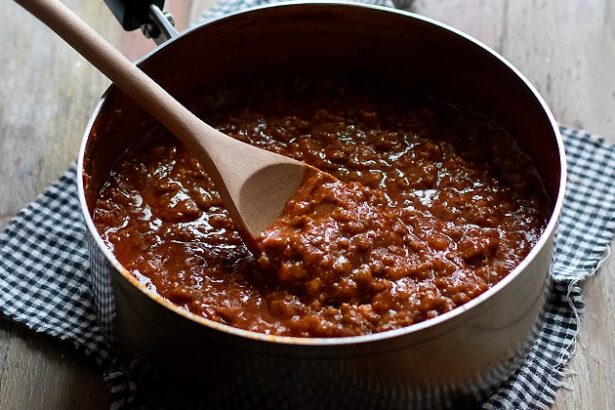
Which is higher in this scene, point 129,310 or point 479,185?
point 479,185

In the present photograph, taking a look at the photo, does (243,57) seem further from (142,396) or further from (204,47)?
(142,396)

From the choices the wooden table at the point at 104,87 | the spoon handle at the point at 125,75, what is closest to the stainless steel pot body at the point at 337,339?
the spoon handle at the point at 125,75

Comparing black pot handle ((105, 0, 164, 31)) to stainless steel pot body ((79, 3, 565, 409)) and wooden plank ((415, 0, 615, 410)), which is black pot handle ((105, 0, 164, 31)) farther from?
wooden plank ((415, 0, 615, 410))

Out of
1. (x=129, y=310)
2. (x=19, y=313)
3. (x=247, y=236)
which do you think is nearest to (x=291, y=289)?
(x=247, y=236)

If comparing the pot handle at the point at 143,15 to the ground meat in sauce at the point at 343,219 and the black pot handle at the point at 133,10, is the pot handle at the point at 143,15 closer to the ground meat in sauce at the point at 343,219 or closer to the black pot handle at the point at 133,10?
the black pot handle at the point at 133,10

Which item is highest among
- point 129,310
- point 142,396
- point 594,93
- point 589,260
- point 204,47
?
point 594,93
